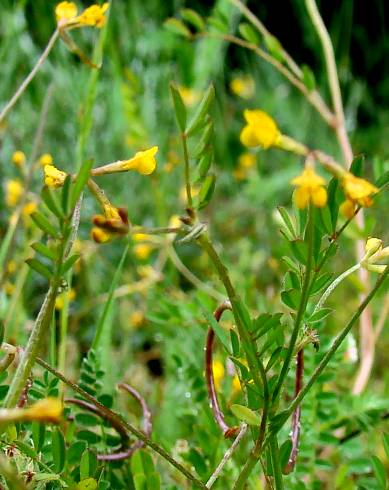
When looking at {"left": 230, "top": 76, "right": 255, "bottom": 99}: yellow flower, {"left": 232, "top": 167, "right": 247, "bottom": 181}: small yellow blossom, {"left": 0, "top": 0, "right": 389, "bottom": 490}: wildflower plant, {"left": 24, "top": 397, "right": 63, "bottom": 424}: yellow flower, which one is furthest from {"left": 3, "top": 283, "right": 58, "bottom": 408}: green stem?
{"left": 230, "top": 76, "right": 255, "bottom": 99}: yellow flower

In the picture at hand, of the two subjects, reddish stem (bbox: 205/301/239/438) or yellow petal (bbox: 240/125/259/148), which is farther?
reddish stem (bbox: 205/301/239/438)

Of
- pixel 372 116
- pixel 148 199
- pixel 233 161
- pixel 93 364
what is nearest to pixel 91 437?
pixel 93 364

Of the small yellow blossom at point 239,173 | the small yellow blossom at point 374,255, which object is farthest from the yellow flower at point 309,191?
the small yellow blossom at point 239,173

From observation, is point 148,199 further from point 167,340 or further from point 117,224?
point 117,224

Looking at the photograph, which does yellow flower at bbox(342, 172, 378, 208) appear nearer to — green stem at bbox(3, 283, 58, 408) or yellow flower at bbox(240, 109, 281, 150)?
yellow flower at bbox(240, 109, 281, 150)

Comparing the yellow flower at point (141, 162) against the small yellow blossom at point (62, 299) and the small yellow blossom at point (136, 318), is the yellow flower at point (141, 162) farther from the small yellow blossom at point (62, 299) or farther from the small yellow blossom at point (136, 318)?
the small yellow blossom at point (136, 318)

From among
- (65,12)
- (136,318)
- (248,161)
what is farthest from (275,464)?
(248,161)

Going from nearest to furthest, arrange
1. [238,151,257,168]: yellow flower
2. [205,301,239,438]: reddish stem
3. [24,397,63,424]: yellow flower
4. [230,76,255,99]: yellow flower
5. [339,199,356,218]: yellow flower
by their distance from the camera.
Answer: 1. [24,397,63,424]: yellow flower
2. [339,199,356,218]: yellow flower
3. [205,301,239,438]: reddish stem
4. [238,151,257,168]: yellow flower
5. [230,76,255,99]: yellow flower
